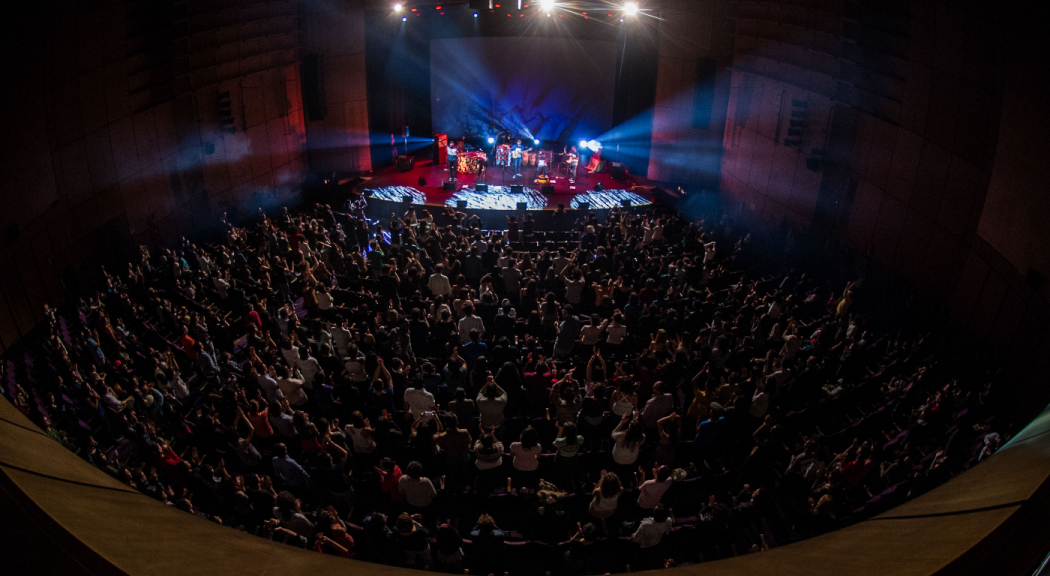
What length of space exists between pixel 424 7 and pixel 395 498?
17.1m

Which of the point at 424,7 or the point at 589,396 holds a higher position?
the point at 424,7

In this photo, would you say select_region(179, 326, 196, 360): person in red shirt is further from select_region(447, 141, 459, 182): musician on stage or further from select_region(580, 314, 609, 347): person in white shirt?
select_region(447, 141, 459, 182): musician on stage

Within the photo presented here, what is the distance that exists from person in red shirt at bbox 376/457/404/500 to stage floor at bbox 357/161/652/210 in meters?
10.6

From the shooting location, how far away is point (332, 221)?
1307 cm

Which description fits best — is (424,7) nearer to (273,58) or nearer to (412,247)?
(273,58)

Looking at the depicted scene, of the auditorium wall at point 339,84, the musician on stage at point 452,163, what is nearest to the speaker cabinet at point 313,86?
the auditorium wall at point 339,84

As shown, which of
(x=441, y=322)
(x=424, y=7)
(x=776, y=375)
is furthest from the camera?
(x=424, y=7)

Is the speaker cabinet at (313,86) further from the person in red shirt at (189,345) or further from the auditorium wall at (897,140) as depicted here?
the auditorium wall at (897,140)

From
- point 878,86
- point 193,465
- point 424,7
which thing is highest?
point 424,7

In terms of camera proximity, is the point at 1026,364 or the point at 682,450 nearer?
the point at 682,450

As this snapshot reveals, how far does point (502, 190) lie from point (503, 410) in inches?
454

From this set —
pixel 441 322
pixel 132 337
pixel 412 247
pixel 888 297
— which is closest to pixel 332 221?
pixel 412 247

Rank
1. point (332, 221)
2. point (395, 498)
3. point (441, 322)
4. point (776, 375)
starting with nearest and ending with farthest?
point (395, 498) < point (776, 375) < point (441, 322) < point (332, 221)

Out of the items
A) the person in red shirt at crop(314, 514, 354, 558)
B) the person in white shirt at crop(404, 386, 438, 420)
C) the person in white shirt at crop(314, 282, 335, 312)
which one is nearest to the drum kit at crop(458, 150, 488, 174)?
the person in white shirt at crop(314, 282, 335, 312)
